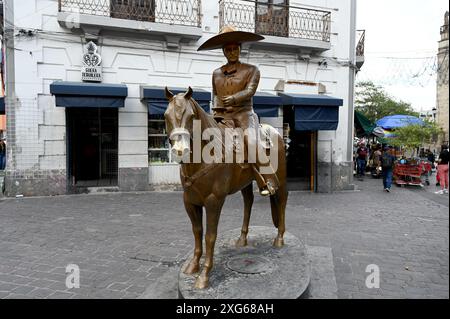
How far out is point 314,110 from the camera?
1122 cm

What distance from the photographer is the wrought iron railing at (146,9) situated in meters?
10.0

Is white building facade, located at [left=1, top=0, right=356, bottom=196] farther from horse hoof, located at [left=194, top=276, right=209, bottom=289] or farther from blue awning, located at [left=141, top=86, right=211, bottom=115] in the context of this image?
horse hoof, located at [left=194, top=276, right=209, bottom=289]

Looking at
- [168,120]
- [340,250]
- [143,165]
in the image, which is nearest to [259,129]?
[168,120]

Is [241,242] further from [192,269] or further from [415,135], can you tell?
[415,135]

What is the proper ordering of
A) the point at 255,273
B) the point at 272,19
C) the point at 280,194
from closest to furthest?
the point at 255,273
the point at 280,194
the point at 272,19

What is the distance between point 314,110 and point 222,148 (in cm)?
850

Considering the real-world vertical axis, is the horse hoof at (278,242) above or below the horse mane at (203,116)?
below

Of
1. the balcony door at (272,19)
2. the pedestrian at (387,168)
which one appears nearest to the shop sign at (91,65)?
the balcony door at (272,19)

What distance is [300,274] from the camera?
3.62 meters

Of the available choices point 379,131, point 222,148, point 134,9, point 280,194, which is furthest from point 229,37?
point 379,131

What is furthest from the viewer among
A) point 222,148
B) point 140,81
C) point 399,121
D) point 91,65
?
point 399,121

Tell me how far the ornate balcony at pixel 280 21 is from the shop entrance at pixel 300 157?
2627 mm

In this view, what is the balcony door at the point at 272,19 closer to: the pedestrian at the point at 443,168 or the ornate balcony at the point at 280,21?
the ornate balcony at the point at 280,21
